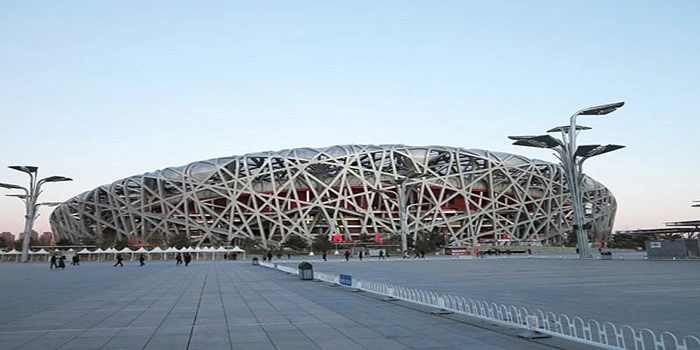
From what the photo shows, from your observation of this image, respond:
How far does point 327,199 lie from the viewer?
266ft

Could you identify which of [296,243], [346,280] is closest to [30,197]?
[296,243]

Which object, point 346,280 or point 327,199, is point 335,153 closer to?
point 327,199

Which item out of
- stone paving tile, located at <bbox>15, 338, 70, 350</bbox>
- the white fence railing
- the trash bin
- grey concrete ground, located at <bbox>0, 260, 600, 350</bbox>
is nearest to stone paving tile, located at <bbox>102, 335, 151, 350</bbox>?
grey concrete ground, located at <bbox>0, 260, 600, 350</bbox>

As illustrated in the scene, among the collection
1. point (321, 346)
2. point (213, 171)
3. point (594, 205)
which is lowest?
point (321, 346)

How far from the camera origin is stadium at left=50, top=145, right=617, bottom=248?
78.8 m

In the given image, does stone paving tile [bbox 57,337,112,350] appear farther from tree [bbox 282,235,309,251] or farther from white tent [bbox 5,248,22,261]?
tree [bbox 282,235,309,251]

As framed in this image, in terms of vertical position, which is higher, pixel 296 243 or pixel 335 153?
A: pixel 335 153

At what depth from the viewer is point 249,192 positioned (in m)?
77.8

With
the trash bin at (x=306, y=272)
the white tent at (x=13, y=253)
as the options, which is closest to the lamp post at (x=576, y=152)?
the trash bin at (x=306, y=272)

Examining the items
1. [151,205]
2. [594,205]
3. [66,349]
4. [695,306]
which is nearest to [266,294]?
[66,349]

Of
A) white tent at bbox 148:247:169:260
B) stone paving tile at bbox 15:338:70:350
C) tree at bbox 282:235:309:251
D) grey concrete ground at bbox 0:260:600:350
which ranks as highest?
tree at bbox 282:235:309:251

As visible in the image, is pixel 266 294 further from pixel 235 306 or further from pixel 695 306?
pixel 695 306

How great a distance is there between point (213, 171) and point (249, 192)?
23.4ft

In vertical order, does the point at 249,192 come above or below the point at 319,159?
below
